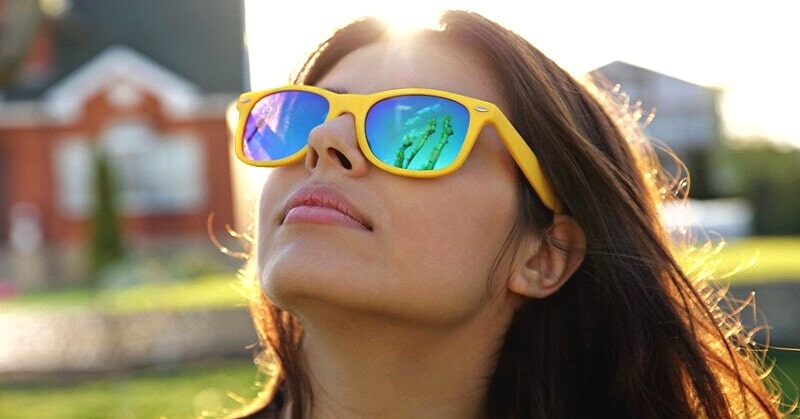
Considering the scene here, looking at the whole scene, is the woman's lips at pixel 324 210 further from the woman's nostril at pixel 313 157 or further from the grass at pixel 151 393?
the grass at pixel 151 393

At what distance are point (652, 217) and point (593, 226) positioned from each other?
26cm

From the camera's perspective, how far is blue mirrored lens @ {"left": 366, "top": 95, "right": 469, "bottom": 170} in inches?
88.6

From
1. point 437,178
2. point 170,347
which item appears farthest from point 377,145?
point 170,347

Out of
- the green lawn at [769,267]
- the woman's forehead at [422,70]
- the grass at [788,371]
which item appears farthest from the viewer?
the green lawn at [769,267]

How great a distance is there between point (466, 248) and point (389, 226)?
19cm

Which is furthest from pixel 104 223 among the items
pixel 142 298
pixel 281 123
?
pixel 281 123

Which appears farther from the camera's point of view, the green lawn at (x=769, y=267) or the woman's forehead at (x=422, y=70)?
the green lawn at (x=769, y=267)

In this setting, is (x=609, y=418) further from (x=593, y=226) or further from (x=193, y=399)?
(x=193, y=399)

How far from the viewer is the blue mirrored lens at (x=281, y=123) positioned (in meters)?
2.37

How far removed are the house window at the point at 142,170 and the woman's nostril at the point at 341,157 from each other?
2008 centimetres

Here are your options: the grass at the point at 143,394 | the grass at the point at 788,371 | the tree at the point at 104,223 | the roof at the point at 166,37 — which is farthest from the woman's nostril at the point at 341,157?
the roof at the point at 166,37

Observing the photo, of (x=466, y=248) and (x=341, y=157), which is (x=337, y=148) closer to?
(x=341, y=157)

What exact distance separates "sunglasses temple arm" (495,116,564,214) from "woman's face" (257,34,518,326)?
47 mm

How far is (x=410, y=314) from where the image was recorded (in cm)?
222
